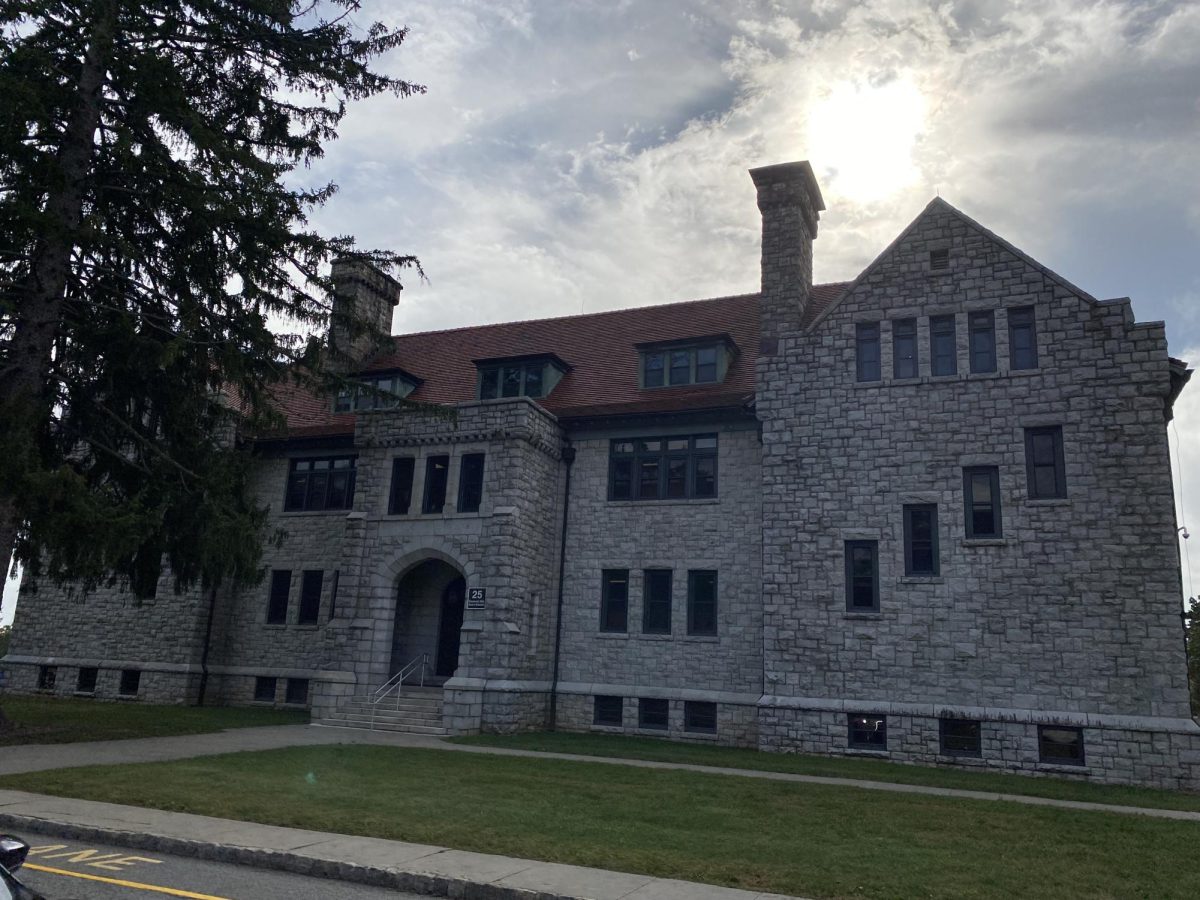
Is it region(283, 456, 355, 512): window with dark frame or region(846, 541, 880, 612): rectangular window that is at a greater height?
region(283, 456, 355, 512): window with dark frame

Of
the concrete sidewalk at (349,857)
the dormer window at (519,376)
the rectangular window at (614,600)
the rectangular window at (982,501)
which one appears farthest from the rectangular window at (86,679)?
the rectangular window at (982,501)

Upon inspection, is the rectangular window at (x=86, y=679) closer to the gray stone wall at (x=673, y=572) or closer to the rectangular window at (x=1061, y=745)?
the gray stone wall at (x=673, y=572)

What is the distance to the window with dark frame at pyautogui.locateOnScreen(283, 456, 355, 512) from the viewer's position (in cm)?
2831

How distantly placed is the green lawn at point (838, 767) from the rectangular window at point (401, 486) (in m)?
6.78

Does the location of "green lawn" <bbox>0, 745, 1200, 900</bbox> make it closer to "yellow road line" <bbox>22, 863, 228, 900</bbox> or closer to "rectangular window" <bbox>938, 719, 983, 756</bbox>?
"yellow road line" <bbox>22, 863, 228, 900</bbox>

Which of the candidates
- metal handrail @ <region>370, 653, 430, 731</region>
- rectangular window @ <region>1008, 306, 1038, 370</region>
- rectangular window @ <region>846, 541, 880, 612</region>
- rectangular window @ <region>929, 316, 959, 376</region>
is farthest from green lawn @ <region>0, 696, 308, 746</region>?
rectangular window @ <region>1008, 306, 1038, 370</region>

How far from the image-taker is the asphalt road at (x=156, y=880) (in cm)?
730

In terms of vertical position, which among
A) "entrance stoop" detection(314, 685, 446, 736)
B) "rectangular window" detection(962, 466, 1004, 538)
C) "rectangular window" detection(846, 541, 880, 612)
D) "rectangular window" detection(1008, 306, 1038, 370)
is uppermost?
"rectangular window" detection(1008, 306, 1038, 370)

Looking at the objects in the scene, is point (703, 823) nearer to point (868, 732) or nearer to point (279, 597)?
point (868, 732)

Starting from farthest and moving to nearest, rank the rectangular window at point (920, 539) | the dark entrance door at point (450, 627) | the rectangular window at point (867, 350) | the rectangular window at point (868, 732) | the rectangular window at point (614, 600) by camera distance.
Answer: the dark entrance door at point (450, 627) → the rectangular window at point (614, 600) → the rectangular window at point (867, 350) → the rectangular window at point (920, 539) → the rectangular window at point (868, 732)

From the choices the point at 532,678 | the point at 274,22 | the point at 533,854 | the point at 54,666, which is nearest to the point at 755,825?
the point at 533,854

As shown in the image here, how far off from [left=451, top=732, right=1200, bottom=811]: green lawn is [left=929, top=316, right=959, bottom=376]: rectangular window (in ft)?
29.0

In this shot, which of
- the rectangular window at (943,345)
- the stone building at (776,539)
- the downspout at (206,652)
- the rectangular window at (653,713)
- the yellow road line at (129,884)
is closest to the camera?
the yellow road line at (129,884)

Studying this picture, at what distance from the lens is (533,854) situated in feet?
29.1
